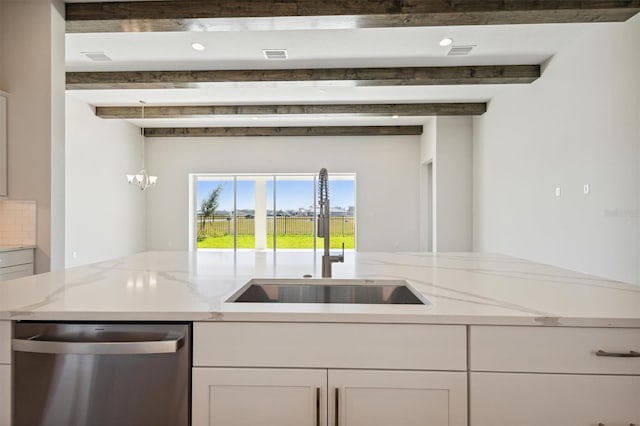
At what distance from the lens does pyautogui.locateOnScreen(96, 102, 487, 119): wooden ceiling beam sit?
5.92m

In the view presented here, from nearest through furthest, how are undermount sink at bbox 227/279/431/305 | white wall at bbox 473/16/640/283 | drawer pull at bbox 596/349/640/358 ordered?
drawer pull at bbox 596/349/640/358 < undermount sink at bbox 227/279/431/305 < white wall at bbox 473/16/640/283

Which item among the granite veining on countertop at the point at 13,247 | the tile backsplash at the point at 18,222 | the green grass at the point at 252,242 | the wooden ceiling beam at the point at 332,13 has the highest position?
the wooden ceiling beam at the point at 332,13

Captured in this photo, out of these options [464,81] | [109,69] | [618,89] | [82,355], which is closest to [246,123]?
[109,69]

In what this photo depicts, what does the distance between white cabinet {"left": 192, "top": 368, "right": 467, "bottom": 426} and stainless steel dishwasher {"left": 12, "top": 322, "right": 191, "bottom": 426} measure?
7 centimetres

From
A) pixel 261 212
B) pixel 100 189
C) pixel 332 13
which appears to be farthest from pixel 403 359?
pixel 261 212

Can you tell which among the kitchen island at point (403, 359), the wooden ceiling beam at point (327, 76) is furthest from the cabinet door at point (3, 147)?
the kitchen island at point (403, 359)

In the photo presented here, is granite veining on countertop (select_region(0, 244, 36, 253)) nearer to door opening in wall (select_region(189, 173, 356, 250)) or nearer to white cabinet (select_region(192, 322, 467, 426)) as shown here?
white cabinet (select_region(192, 322, 467, 426))

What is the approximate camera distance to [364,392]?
3.16 ft

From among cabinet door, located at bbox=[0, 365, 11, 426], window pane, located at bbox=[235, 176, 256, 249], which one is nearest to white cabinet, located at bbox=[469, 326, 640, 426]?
cabinet door, located at bbox=[0, 365, 11, 426]

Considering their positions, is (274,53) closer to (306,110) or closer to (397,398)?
(306,110)

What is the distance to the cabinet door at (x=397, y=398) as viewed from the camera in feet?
3.11

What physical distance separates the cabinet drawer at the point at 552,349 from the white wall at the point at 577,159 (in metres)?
2.51

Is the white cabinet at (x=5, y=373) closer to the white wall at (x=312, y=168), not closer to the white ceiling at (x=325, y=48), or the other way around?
the white ceiling at (x=325, y=48)

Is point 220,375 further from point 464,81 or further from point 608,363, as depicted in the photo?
point 464,81
